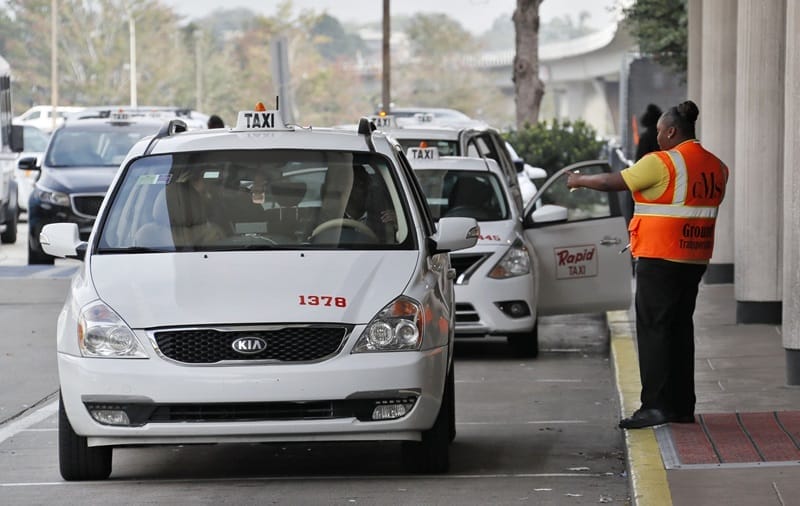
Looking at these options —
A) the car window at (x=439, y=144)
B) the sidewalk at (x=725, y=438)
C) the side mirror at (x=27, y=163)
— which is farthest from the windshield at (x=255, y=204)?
the side mirror at (x=27, y=163)

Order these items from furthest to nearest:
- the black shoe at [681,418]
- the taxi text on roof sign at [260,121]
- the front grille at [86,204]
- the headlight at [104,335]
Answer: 1. the front grille at [86,204]
2. the taxi text on roof sign at [260,121]
3. the black shoe at [681,418]
4. the headlight at [104,335]

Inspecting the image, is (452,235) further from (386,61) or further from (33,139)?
(33,139)

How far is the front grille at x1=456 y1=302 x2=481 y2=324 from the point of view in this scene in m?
13.7

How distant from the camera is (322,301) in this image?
820 centimetres

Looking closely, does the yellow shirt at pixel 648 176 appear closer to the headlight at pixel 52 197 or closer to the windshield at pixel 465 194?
the windshield at pixel 465 194

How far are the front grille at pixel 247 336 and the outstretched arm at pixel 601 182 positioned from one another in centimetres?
159

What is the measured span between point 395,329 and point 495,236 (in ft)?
18.7

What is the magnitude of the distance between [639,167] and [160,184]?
243cm

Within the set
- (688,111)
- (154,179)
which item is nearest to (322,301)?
(154,179)

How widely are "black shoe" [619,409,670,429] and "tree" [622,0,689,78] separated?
2895cm

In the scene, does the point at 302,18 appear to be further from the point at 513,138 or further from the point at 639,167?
the point at 639,167

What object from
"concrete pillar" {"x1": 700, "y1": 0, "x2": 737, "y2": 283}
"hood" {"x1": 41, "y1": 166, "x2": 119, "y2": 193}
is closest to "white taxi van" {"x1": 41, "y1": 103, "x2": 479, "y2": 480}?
"concrete pillar" {"x1": 700, "y1": 0, "x2": 737, "y2": 283}

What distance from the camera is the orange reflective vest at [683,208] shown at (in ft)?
29.9

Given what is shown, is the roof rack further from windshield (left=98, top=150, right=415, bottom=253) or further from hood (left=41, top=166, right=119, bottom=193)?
hood (left=41, top=166, right=119, bottom=193)
